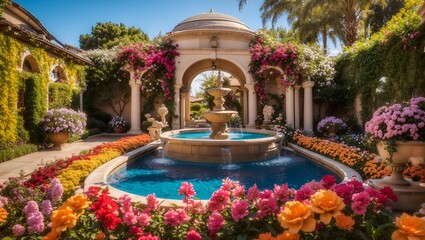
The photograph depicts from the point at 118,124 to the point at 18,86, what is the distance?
678 cm

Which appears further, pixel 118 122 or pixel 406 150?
pixel 118 122

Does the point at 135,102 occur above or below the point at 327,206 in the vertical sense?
above

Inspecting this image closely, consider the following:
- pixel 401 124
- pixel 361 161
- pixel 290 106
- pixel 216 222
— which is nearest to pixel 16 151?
pixel 216 222

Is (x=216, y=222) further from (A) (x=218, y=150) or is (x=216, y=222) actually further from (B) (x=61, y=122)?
(B) (x=61, y=122)

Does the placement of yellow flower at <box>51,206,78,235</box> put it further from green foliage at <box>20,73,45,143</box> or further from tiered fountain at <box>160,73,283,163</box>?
green foliage at <box>20,73,45,143</box>

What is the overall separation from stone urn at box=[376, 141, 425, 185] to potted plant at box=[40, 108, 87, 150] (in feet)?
34.8

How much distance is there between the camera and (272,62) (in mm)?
15617

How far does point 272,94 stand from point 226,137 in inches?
305

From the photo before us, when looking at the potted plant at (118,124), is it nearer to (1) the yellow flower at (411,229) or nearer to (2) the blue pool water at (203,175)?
(2) the blue pool water at (203,175)

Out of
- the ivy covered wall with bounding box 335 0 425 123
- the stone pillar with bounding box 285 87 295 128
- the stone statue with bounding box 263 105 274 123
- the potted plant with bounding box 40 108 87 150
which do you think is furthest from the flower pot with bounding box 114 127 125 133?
the ivy covered wall with bounding box 335 0 425 123

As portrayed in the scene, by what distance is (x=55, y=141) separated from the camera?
433 inches

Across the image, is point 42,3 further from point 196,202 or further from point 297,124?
point 297,124

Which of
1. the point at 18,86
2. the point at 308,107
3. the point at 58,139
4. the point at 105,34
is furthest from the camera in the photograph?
the point at 105,34

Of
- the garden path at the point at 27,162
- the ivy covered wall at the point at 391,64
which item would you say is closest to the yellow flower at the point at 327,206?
the garden path at the point at 27,162
